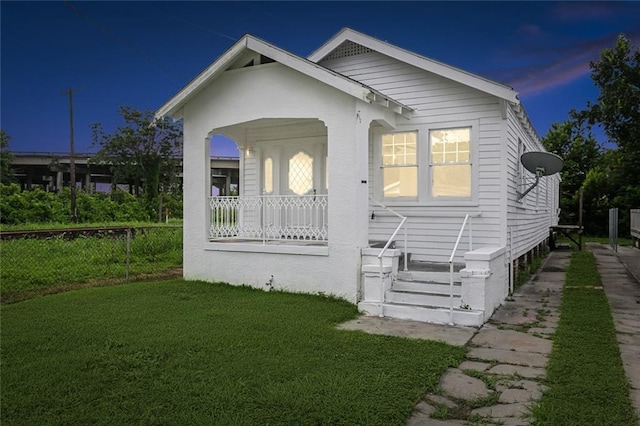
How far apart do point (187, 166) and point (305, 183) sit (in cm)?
264

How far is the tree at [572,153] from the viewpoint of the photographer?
3372 cm

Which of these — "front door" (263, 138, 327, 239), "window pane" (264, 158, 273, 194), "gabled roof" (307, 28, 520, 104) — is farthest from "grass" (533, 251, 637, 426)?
"window pane" (264, 158, 273, 194)

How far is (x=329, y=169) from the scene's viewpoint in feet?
26.8

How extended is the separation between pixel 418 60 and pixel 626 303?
18.9ft

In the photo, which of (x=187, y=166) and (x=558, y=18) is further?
(x=558, y=18)

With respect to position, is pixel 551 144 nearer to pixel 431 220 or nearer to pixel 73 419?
pixel 431 220

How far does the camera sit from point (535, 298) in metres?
8.84

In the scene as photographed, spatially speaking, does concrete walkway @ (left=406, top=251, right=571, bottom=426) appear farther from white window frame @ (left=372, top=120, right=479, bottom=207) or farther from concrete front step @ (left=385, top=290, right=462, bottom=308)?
white window frame @ (left=372, top=120, right=479, bottom=207)

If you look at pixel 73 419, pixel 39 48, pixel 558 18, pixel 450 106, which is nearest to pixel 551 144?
pixel 558 18

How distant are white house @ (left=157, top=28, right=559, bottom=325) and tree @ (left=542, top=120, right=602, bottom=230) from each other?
26367 mm

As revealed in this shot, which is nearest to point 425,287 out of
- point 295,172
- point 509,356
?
point 509,356

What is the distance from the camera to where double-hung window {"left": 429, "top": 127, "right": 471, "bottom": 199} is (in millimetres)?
9141

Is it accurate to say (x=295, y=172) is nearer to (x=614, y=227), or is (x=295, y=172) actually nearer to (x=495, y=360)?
(x=495, y=360)

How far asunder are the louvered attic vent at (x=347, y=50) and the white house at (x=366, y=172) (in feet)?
0.09
